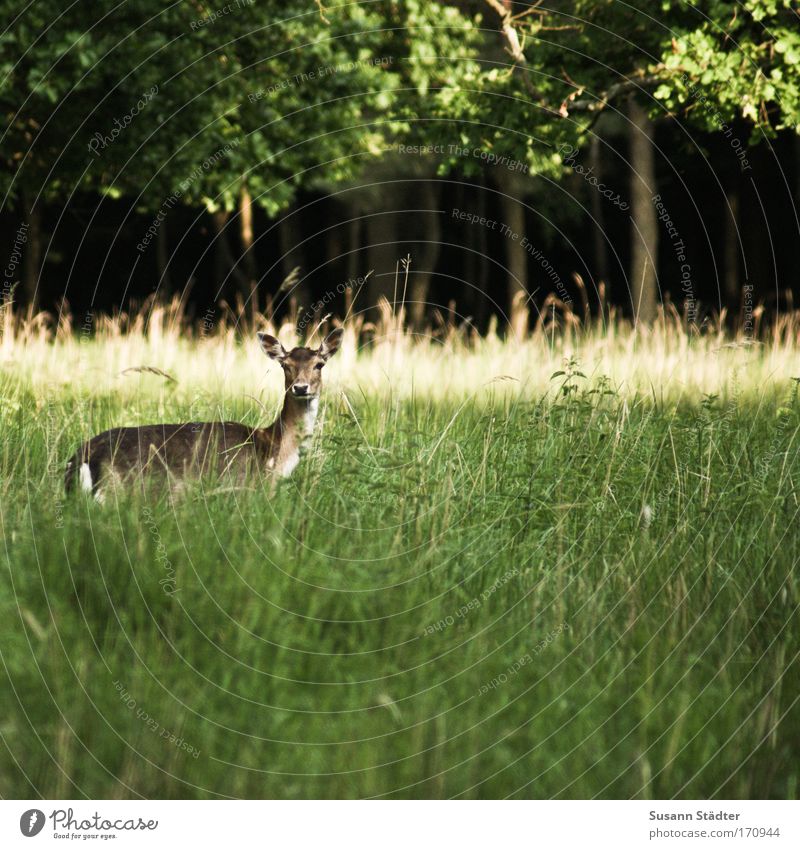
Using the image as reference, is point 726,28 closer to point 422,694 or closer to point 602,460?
point 602,460

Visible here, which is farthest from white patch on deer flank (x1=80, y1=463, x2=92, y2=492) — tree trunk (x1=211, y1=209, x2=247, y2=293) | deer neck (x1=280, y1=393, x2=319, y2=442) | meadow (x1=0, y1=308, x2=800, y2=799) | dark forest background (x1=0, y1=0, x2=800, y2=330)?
tree trunk (x1=211, y1=209, x2=247, y2=293)

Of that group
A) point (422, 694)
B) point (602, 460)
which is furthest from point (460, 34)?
point (422, 694)

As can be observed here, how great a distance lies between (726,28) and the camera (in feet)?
33.4

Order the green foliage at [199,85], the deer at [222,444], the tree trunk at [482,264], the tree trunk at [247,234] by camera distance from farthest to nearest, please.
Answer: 1. the tree trunk at [482,264]
2. the tree trunk at [247,234]
3. the green foliage at [199,85]
4. the deer at [222,444]

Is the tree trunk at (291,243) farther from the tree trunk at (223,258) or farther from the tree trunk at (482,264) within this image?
the tree trunk at (482,264)

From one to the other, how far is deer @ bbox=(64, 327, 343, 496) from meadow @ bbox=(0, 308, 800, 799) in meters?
0.28

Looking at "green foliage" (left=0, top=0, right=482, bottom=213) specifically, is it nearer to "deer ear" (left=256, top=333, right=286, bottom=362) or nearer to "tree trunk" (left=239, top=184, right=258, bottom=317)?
"tree trunk" (left=239, top=184, right=258, bottom=317)

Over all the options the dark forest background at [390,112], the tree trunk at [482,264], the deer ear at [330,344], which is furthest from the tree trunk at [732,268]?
the deer ear at [330,344]

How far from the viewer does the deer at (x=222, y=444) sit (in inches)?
247

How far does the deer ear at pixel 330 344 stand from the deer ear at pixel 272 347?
Result: 0.29 meters

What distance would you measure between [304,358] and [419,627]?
11.3 feet

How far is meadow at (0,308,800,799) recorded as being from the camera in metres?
3.66

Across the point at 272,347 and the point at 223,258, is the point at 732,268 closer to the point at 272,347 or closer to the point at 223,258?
the point at 223,258
